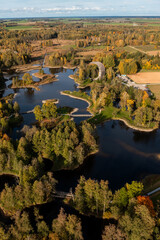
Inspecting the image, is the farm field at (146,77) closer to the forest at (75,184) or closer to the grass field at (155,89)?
the grass field at (155,89)

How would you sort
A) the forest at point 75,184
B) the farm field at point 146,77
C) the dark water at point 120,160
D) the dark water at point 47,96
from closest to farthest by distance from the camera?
the forest at point 75,184
the dark water at point 120,160
the dark water at point 47,96
the farm field at point 146,77

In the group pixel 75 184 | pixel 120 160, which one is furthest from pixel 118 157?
pixel 75 184

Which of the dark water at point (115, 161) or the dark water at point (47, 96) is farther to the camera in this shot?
the dark water at point (47, 96)

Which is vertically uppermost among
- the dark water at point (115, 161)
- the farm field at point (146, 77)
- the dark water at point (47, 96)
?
the farm field at point (146, 77)

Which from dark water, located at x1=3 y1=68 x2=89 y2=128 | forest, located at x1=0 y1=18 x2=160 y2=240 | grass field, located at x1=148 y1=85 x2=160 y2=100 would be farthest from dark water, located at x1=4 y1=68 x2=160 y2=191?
grass field, located at x1=148 y1=85 x2=160 y2=100

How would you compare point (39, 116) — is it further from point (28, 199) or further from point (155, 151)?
point (155, 151)

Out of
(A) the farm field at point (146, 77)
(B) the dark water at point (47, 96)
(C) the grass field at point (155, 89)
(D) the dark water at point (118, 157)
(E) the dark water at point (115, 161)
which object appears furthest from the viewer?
(A) the farm field at point (146, 77)

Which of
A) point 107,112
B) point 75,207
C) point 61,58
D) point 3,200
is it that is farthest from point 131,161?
point 61,58

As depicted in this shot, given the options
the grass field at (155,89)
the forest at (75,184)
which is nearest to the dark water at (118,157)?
the forest at (75,184)

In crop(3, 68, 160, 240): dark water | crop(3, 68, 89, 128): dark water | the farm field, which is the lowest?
crop(3, 68, 160, 240): dark water

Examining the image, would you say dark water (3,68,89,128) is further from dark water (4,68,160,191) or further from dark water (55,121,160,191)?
dark water (55,121,160,191)

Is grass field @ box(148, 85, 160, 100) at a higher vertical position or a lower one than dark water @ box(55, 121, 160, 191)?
higher
